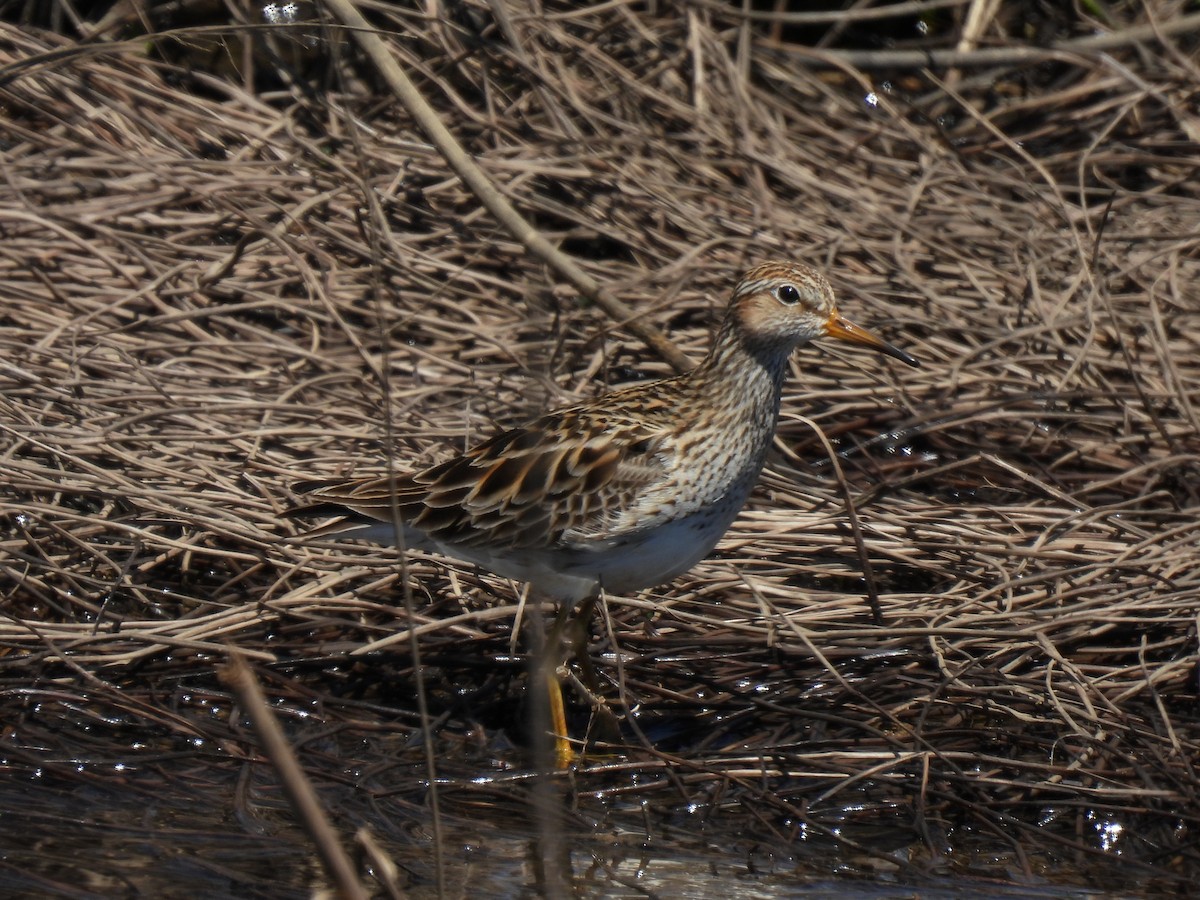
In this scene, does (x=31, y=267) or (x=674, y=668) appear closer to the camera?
(x=674, y=668)

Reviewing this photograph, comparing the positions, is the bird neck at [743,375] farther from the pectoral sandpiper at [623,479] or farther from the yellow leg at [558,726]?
the yellow leg at [558,726]

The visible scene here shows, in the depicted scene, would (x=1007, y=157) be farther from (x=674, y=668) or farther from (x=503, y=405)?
(x=674, y=668)

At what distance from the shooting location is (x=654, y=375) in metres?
7.43

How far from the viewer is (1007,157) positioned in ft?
30.1

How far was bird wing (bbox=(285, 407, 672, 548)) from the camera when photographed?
516 cm

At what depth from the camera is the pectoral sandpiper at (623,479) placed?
5113 millimetres

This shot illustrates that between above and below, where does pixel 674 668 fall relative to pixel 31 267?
below

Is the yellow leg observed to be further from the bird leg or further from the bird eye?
the bird eye

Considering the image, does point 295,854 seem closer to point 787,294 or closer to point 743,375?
point 743,375

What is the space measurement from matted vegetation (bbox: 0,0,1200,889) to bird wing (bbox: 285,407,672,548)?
437mm

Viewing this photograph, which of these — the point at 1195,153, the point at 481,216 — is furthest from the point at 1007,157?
the point at 481,216

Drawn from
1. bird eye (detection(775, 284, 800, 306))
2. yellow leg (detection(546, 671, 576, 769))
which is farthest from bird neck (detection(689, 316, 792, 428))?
yellow leg (detection(546, 671, 576, 769))

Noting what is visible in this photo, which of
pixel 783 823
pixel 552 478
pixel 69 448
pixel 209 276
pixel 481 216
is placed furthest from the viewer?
pixel 481 216

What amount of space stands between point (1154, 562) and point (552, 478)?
2.19m
